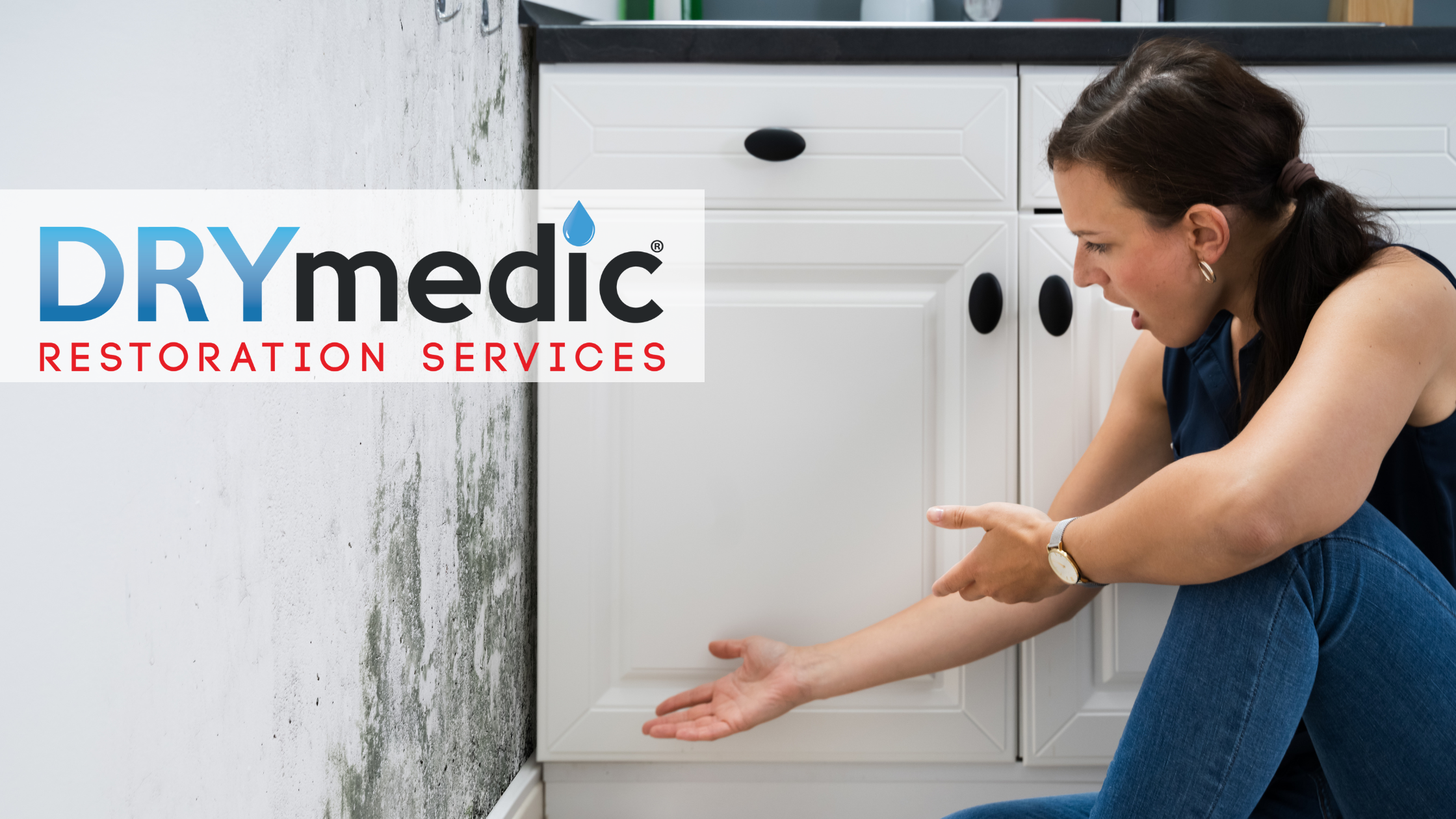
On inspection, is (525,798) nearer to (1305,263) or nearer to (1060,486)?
(1060,486)

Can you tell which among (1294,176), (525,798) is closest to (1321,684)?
(1294,176)

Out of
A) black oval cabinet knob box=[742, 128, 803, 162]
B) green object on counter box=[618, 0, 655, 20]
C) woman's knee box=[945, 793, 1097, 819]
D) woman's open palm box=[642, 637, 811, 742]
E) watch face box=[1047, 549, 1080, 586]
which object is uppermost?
green object on counter box=[618, 0, 655, 20]

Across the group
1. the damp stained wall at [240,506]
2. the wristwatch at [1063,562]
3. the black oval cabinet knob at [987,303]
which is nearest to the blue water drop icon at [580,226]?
the damp stained wall at [240,506]

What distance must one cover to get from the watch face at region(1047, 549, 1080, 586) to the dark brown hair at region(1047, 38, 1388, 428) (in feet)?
0.71

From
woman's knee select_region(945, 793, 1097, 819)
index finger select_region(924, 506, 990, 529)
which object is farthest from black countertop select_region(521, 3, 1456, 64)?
woman's knee select_region(945, 793, 1097, 819)

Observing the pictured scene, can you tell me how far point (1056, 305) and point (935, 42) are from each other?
12.5 inches

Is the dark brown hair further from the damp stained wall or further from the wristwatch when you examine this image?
the damp stained wall

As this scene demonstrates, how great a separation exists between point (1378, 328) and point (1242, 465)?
15 centimetres

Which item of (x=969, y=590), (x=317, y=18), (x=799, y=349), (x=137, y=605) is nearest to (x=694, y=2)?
(x=799, y=349)

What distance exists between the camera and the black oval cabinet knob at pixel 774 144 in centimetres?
94

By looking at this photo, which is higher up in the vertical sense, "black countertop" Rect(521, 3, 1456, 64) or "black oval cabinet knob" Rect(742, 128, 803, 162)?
"black countertop" Rect(521, 3, 1456, 64)

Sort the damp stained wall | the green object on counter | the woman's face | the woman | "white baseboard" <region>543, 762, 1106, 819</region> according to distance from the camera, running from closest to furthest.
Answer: the damp stained wall < the woman < the woman's face < "white baseboard" <region>543, 762, 1106, 819</region> < the green object on counter

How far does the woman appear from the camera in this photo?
1.97 feet

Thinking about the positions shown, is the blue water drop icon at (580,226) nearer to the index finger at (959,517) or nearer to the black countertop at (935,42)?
the black countertop at (935,42)
